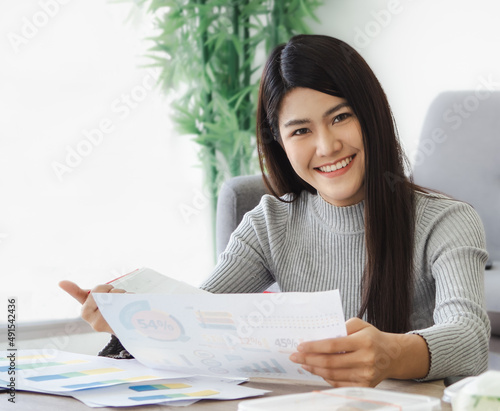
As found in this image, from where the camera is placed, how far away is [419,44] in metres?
2.58

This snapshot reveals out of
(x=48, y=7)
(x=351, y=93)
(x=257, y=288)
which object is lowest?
(x=257, y=288)

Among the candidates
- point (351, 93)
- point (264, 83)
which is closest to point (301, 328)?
point (351, 93)

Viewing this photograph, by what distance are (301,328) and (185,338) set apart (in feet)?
0.52

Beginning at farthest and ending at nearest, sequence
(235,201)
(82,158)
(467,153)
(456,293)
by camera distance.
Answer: (82,158) < (467,153) < (235,201) < (456,293)

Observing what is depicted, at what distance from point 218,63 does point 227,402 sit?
2.34 metres

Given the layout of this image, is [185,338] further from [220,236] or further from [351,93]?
[220,236]

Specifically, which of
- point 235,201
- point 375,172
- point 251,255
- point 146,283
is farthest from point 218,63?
point 146,283

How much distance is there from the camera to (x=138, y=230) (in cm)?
272

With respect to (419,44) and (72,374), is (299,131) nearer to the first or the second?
(72,374)

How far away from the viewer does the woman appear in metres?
0.99

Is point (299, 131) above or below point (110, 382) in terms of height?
above

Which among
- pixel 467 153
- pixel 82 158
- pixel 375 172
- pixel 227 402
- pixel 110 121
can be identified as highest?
pixel 110 121

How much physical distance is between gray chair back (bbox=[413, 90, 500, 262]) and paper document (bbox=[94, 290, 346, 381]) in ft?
4.45

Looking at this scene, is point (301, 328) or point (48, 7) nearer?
point (301, 328)
